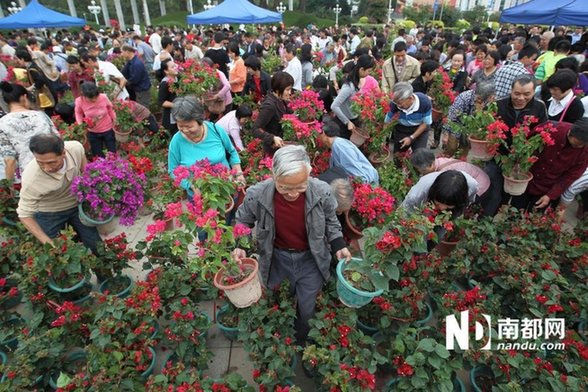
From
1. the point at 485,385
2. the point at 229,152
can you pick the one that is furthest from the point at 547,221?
the point at 229,152

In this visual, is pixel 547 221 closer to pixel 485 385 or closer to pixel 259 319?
pixel 485 385

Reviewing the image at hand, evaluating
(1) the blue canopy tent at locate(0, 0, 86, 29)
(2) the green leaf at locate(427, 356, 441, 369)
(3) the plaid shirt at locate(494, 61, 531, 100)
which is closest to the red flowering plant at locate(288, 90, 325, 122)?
(3) the plaid shirt at locate(494, 61, 531, 100)

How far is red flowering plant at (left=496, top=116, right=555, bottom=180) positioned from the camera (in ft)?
10.4

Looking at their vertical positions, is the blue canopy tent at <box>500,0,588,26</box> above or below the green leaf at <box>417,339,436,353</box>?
above

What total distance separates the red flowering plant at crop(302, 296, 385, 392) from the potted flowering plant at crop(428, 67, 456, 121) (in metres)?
4.32

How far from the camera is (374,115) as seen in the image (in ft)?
14.0

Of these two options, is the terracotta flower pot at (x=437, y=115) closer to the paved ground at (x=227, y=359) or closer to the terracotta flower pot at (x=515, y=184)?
the terracotta flower pot at (x=515, y=184)

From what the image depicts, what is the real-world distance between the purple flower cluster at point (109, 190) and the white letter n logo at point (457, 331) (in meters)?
2.76

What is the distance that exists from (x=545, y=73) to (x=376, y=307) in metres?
5.75

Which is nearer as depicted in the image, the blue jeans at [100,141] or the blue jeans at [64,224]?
the blue jeans at [64,224]

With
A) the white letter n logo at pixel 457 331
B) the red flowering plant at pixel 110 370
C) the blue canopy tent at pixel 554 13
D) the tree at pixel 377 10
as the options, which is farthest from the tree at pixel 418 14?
the red flowering plant at pixel 110 370

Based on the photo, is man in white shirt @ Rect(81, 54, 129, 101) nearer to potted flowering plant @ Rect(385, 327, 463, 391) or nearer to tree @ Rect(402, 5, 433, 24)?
Answer: potted flowering plant @ Rect(385, 327, 463, 391)

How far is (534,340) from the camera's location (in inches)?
95.6

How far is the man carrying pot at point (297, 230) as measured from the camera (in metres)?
2.30
